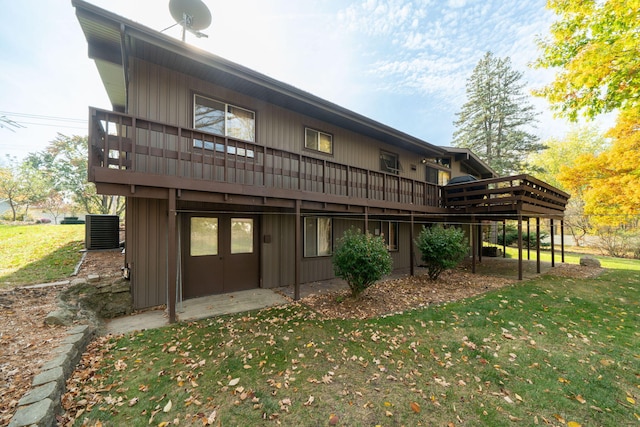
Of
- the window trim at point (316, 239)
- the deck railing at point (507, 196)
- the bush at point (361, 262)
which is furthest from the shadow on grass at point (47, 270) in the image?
the deck railing at point (507, 196)

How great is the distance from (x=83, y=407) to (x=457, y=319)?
5.89 metres

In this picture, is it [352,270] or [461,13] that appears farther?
[461,13]

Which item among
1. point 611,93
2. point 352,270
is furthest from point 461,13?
point 352,270

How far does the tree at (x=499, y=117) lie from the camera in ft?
74.7

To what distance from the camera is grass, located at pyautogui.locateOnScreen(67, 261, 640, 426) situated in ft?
8.56

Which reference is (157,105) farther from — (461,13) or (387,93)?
(387,93)

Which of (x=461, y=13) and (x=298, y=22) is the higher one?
(x=461, y=13)

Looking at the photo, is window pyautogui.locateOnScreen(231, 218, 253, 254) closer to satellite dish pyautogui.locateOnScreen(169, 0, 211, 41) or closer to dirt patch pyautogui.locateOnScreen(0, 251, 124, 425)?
dirt patch pyautogui.locateOnScreen(0, 251, 124, 425)

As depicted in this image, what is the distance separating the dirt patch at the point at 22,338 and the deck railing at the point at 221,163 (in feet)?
7.90

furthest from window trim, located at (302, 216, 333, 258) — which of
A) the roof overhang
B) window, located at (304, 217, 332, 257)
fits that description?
the roof overhang

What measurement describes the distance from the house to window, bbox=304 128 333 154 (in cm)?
5

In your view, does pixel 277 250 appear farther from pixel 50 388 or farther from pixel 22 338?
pixel 50 388

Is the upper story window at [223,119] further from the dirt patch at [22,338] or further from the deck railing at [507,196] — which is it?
the deck railing at [507,196]

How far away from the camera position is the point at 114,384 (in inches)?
119
